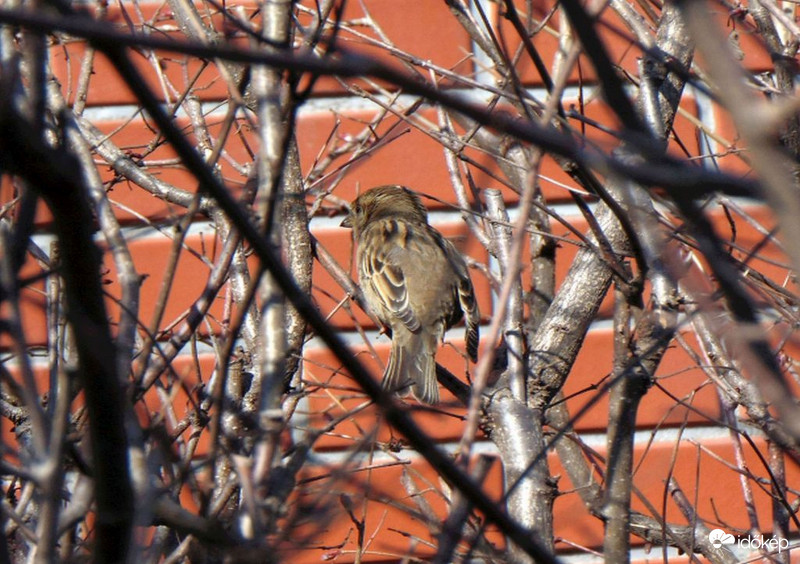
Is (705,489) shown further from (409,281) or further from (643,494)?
(409,281)

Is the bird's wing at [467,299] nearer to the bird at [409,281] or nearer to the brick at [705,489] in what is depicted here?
the bird at [409,281]

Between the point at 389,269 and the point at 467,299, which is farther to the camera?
the point at 389,269

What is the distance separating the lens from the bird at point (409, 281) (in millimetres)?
3893

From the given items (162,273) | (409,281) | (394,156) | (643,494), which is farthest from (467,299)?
(162,273)

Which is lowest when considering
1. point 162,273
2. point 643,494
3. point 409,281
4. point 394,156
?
point 643,494

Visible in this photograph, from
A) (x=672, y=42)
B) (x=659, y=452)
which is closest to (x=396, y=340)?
(x=659, y=452)

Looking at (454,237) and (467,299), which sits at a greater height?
(454,237)

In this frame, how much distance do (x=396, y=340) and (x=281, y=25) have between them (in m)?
2.89

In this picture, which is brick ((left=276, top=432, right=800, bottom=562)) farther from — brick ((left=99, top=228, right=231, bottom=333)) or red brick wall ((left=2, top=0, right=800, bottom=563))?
brick ((left=99, top=228, right=231, bottom=333))

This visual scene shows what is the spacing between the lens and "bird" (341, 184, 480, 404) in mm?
3893

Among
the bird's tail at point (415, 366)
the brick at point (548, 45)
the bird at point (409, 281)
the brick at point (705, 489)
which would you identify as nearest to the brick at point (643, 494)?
the brick at point (705, 489)

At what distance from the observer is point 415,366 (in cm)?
375

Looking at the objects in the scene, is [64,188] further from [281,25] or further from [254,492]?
[281,25]

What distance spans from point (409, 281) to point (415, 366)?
82 centimetres
